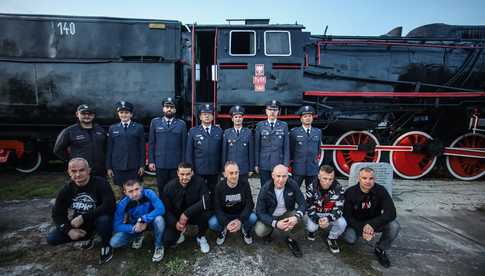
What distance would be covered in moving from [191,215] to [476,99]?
6616 mm

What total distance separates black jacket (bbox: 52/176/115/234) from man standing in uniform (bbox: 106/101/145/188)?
2.55 feet

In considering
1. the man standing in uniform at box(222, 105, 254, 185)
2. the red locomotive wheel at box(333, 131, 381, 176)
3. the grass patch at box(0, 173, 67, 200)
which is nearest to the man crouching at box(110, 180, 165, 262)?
the man standing in uniform at box(222, 105, 254, 185)

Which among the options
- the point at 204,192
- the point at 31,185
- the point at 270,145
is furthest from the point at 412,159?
the point at 31,185

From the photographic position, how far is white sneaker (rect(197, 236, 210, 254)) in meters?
2.72

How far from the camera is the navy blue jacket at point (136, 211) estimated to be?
2.57 m

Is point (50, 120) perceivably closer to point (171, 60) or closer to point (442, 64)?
point (171, 60)

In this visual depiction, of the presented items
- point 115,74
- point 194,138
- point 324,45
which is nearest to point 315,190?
point 194,138

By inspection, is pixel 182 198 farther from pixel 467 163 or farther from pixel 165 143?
pixel 467 163

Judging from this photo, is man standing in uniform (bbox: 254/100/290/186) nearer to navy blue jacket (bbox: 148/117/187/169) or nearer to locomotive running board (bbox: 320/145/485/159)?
navy blue jacket (bbox: 148/117/187/169)

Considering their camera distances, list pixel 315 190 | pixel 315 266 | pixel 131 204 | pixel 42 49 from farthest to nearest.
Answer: pixel 42 49 < pixel 315 190 < pixel 131 204 < pixel 315 266

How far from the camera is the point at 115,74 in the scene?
15.8 ft

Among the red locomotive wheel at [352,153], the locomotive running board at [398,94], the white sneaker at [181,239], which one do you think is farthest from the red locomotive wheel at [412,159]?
the white sneaker at [181,239]

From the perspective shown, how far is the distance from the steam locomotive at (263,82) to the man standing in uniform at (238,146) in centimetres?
124

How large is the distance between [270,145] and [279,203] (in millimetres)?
972
